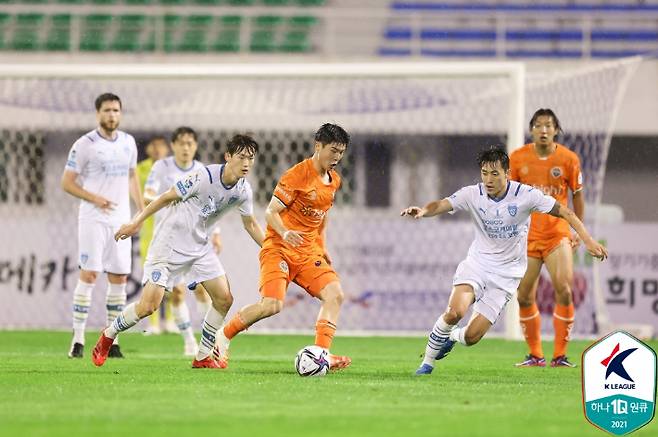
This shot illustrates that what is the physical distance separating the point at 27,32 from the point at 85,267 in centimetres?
1300

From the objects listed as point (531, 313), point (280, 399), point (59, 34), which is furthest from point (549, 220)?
point (59, 34)

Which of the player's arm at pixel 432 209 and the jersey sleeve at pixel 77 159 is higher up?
the jersey sleeve at pixel 77 159

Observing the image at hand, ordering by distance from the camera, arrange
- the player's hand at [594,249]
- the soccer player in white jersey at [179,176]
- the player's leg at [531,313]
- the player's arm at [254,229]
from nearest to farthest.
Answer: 1. the player's hand at [594,249]
2. the player's arm at [254,229]
3. the player's leg at [531,313]
4. the soccer player in white jersey at [179,176]

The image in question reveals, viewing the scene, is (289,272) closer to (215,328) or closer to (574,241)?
(215,328)

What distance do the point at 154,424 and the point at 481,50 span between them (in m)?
17.4

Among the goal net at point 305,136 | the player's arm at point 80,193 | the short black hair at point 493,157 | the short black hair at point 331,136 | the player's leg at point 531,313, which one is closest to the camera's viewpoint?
the short black hair at point 331,136

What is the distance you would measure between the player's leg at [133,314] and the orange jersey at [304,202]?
0.82m

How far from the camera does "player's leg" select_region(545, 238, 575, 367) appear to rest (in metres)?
9.66

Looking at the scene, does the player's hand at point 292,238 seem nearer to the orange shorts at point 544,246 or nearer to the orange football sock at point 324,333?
the orange football sock at point 324,333

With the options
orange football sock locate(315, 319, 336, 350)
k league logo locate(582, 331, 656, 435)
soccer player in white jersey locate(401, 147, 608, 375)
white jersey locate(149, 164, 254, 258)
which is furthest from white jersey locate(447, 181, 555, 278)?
k league logo locate(582, 331, 656, 435)

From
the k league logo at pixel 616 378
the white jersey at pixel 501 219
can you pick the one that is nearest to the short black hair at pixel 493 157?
the white jersey at pixel 501 219

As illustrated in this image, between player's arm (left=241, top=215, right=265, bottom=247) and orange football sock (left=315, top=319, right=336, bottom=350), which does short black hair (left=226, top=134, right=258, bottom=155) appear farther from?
orange football sock (left=315, top=319, right=336, bottom=350)

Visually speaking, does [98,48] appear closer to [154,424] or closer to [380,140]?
[380,140]

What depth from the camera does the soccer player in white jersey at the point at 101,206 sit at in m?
10.2
